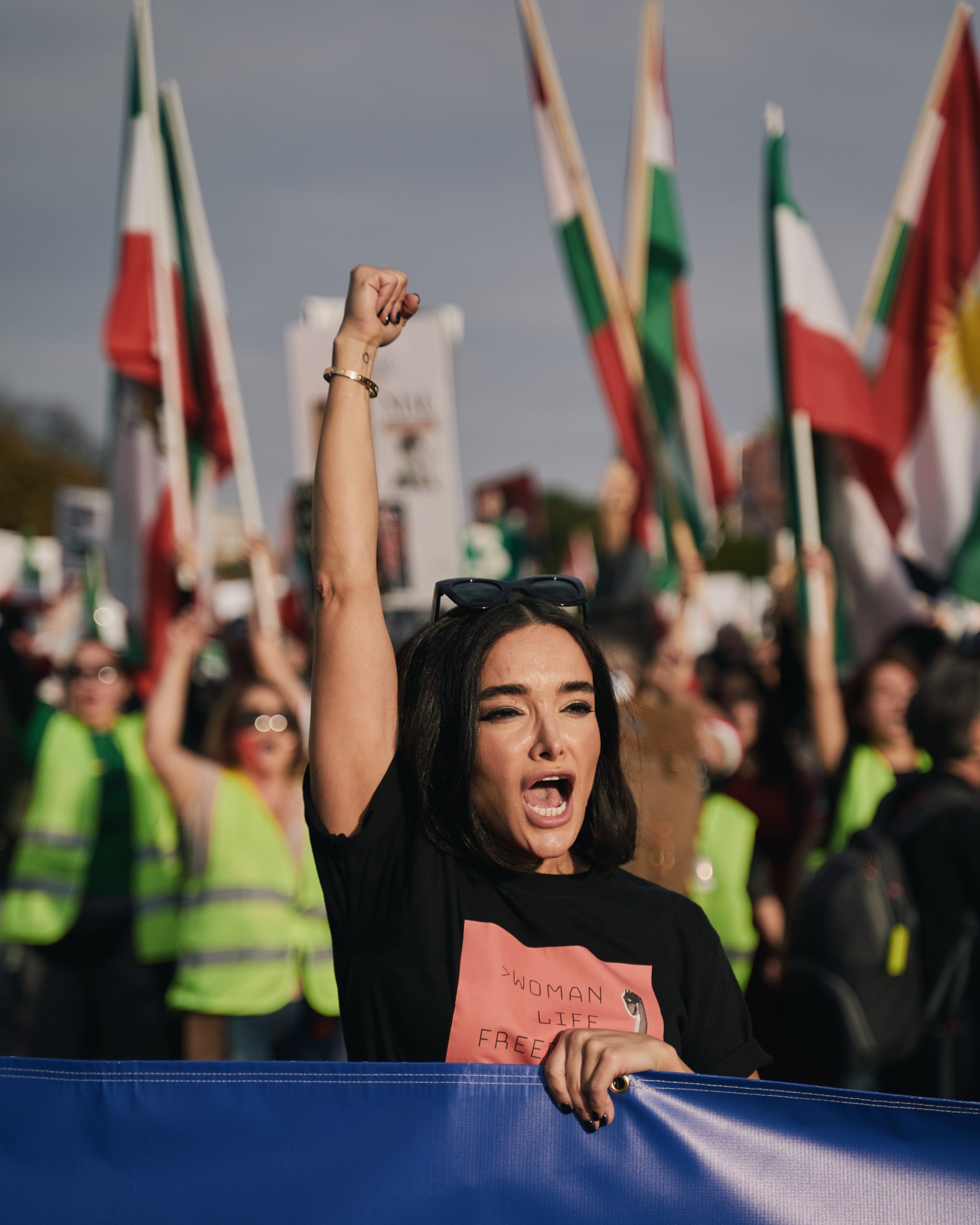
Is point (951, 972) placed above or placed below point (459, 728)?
below

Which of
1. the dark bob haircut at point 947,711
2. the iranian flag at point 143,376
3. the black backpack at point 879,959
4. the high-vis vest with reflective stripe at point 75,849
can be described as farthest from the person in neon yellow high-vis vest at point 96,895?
the dark bob haircut at point 947,711

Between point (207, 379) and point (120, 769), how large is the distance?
6.77 feet

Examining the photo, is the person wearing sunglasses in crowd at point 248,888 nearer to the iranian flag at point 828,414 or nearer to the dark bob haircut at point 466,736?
the dark bob haircut at point 466,736

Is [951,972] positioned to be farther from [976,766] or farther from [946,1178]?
[946,1178]

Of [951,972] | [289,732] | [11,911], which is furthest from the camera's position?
[11,911]

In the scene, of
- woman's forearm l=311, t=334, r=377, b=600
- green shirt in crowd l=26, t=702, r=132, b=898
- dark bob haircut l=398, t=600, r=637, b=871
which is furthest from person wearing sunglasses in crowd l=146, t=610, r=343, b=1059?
woman's forearm l=311, t=334, r=377, b=600

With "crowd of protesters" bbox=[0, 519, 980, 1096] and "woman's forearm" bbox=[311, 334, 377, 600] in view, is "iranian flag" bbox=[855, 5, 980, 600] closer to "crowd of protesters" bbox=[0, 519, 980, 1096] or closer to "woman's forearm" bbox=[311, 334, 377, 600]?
"crowd of protesters" bbox=[0, 519, 980, 1096]

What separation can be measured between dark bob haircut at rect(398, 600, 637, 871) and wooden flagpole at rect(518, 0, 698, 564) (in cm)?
491

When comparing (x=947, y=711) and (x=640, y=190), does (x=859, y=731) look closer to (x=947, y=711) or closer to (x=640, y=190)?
(x=947, y=711)

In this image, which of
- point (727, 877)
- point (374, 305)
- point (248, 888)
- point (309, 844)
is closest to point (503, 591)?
point (374, 305)

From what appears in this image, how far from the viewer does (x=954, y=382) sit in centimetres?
633

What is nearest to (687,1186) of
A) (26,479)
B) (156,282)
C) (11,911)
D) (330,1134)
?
(330,1134)

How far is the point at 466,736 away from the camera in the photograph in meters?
1.89

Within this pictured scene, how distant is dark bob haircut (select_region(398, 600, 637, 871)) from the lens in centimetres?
189
